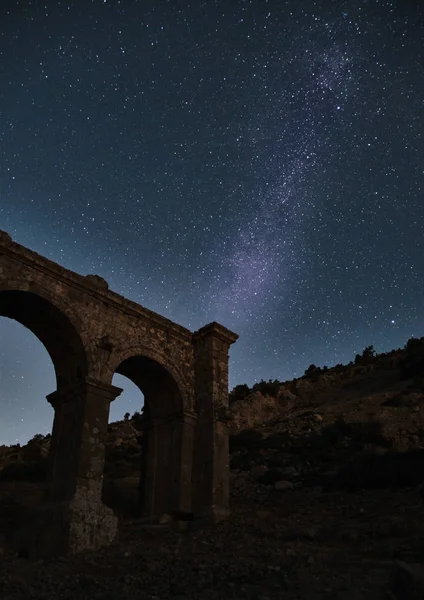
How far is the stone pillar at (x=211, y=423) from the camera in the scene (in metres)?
10.9

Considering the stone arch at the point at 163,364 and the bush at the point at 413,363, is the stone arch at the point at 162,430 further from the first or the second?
the bush at the point at 413,363

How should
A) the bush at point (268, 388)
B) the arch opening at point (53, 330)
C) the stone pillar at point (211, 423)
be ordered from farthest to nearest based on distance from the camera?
the bush at point (268, 388) < the stone pillar at point (211, 423) < the arch opening at point (53, 330)

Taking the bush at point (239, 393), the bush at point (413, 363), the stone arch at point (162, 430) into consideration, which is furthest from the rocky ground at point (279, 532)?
the bush at point (239, 393)

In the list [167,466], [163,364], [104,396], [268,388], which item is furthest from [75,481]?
[268,388]

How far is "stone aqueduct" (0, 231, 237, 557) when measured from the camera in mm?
8969

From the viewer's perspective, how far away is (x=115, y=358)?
35.3 feet

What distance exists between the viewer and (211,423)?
38.2 ft

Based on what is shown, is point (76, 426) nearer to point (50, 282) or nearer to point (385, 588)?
point (50, 282)

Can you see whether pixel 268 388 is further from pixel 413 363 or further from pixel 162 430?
pixel 162 430

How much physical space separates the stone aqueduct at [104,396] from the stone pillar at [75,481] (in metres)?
0.02

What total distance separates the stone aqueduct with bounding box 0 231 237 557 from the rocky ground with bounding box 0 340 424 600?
629 mm

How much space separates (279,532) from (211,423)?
3.55 m

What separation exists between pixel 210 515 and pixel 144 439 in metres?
2.71

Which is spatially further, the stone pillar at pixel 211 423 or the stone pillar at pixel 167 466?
the stone pillar at pixel 167 466
